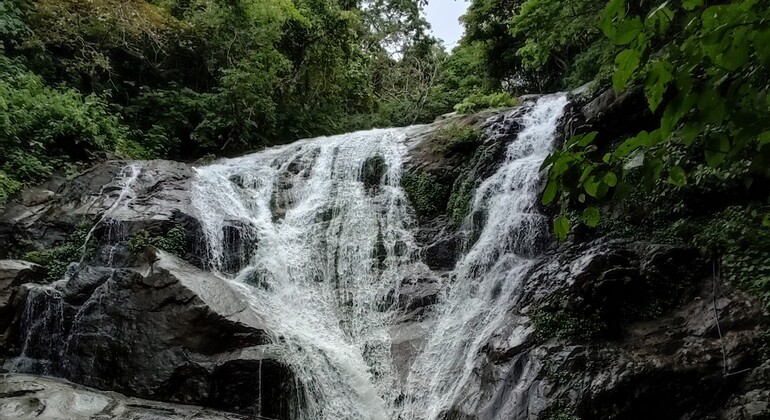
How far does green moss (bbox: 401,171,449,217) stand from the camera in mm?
9258

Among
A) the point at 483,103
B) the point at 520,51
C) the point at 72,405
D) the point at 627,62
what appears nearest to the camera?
the point at 627,62

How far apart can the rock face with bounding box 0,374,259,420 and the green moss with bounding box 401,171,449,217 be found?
4.95 meters

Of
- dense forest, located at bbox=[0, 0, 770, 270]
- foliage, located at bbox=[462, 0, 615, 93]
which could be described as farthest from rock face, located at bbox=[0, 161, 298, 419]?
foliage, located at bbox=[462, 0, 615, 93]

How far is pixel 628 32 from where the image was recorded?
139 cm

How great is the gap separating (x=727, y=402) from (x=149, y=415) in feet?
18.4

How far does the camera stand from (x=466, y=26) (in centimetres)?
1573

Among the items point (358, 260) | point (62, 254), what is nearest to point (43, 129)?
point (62, 254)

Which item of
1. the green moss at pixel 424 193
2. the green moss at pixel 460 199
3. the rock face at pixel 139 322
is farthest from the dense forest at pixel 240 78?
the green moss at pixel 424 193

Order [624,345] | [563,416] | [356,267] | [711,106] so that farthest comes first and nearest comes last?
[356,267]
[624,345]
[563,416]
[711,106]

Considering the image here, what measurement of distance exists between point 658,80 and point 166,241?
7575 millimetres

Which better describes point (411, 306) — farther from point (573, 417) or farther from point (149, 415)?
point (149, 415)

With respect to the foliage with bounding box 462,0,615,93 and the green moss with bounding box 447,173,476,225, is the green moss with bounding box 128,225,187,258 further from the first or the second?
the foliage with bounding box 462,0,615,93

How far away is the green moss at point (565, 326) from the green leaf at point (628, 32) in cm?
467

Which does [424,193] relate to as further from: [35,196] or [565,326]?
[35,196]
